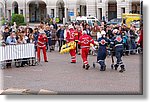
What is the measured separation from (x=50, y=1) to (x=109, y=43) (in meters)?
34.6

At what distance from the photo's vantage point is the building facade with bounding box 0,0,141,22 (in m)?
38.7

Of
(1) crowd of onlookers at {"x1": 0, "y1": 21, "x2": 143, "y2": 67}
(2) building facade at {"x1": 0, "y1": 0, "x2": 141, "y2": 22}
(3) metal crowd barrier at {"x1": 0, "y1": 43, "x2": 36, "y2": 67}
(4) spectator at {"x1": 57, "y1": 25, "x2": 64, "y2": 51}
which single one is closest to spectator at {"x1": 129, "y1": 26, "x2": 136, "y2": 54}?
(1) crowd of onlookers at {"x1": 0, "y1": 21, "x2": 143, "y2": 67}

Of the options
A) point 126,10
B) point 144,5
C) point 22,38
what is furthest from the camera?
point 126,10

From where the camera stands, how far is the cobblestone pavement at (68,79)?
1002 centimetres

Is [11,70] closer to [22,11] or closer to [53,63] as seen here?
[53,63]

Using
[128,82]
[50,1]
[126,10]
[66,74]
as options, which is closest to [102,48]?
[66,74]

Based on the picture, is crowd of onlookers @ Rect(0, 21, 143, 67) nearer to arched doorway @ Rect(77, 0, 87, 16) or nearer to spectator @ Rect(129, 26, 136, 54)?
spectator @ Rect(129, 26, 136, 54)

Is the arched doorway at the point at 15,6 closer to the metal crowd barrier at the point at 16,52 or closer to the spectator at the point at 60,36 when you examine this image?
the spectator at the point at 60,36

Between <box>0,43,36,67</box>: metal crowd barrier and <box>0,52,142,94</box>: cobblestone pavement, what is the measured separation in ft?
1.59

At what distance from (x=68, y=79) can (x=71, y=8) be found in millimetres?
31936

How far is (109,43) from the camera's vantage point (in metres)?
13.7

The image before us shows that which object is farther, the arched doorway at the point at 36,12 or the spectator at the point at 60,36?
the arched doorway at the point at 36,12

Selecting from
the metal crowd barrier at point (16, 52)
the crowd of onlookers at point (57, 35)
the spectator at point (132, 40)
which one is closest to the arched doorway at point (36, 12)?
the crowd of onlookers at point (57, 35)

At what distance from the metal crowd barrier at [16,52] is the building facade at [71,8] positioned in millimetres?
22024
